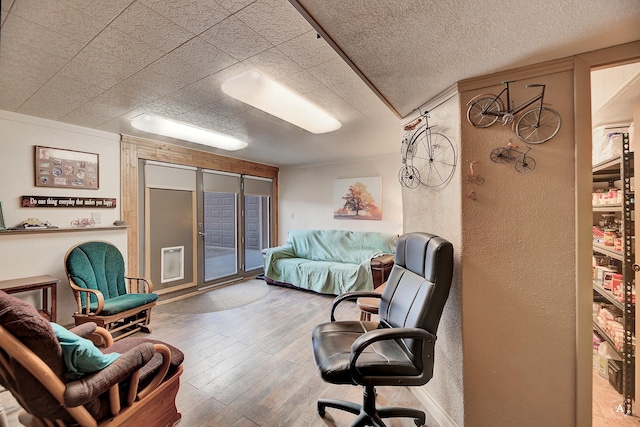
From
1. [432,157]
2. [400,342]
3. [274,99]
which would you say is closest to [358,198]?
[274,99]

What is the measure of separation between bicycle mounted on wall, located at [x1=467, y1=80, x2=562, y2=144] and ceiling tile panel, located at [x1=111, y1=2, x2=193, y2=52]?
167 centimetres

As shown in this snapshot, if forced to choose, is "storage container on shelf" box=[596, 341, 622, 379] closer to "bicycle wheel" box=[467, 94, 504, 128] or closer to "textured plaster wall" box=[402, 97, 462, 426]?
"textured plaster wall" box=[402, 97, 462, 426]

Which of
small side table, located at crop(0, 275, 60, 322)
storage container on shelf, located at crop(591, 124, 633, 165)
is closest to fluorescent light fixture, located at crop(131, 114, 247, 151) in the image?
small side table, located at crop(0, 275, 60, 322)

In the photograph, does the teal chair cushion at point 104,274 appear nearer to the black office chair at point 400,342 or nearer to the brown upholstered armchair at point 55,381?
the brown upholstered armchair at point 55,381

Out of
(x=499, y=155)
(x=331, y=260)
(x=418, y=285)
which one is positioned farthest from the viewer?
(x=331, y=260)

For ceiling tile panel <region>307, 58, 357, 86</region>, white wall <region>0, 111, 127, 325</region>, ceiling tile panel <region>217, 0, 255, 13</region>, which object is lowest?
white wall <region>0, 111, 127, 325</region>

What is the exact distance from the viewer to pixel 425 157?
1798 millimetres

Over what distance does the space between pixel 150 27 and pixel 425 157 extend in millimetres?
1827

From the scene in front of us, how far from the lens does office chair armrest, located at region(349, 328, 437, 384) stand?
122 centimetres

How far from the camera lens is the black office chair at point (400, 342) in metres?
1.27

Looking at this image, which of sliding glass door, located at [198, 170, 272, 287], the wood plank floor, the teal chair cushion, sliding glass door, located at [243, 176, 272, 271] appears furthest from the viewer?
sliding glass door, located at [243, 176, 272, 271]

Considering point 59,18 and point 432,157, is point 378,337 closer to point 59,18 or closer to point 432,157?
point 432,157

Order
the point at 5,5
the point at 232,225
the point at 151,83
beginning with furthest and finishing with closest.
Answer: the point at 232,225, the point at 151,83, the point at 5,5

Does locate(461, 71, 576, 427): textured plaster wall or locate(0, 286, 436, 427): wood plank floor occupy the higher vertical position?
locate(461, 71, 576, 427): textured plaster wall
